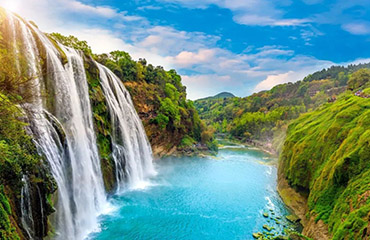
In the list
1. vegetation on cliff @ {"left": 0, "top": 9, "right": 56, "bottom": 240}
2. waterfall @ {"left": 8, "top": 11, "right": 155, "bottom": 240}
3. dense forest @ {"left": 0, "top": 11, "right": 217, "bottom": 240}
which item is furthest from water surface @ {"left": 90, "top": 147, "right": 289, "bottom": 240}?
vegetation on cliff @ {"left": 0, "top": 9, "right": 56, "bottom": 240}

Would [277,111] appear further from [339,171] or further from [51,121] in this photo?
[51,121]

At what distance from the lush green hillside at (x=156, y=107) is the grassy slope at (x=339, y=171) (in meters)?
25.0

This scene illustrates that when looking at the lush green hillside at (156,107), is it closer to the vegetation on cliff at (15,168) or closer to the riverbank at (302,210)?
the riverbank at (302,210)

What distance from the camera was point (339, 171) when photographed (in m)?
13.8

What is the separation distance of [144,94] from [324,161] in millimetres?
32661

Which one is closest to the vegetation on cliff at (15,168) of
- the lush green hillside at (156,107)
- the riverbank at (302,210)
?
the riverbank at (302,210)

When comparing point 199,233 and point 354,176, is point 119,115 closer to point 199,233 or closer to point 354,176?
point 199,233

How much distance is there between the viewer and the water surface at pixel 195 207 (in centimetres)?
1647

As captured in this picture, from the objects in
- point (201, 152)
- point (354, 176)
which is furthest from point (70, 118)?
point (201, 152)

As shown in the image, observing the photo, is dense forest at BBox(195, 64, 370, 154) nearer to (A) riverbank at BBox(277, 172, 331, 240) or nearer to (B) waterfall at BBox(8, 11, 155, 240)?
(A) riverbank at BBox(277, 172, 331, 240)

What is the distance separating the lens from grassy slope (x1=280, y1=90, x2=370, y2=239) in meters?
11.0

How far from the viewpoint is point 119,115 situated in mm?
27719

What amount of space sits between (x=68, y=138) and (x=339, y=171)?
1833cm

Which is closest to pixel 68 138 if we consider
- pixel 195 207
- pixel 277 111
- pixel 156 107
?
pixel 195 207
